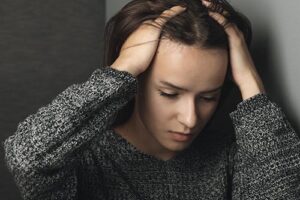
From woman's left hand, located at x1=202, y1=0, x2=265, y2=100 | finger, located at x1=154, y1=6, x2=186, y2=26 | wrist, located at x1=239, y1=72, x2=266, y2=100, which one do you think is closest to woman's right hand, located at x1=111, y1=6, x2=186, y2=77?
finger, located at x1=154, y1=6, x2=186, y2=26

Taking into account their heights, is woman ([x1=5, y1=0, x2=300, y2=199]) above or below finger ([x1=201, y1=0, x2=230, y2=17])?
below

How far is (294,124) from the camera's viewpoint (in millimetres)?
1075

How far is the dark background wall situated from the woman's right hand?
604mm

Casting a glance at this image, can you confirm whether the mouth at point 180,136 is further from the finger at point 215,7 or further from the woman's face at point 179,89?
the finger at point 215,7

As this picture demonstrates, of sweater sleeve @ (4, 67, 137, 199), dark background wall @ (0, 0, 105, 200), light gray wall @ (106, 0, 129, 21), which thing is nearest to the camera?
sweater sleeve @ (4, 67, 137, 199)

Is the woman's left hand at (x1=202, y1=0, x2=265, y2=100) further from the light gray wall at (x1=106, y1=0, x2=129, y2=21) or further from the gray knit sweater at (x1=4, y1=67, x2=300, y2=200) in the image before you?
the light gray wall at (x1=106, y1=0, x2=129, y2=21)

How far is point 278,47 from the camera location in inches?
42.9

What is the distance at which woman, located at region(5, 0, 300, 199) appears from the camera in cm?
94

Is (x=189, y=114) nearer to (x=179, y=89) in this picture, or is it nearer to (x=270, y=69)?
(x=179, y=89)

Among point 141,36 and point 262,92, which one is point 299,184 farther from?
point 141,36

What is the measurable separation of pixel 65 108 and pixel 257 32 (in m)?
0.52

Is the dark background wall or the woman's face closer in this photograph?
the woman's face

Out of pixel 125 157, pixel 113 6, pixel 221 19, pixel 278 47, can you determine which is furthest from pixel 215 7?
pixel 113 6

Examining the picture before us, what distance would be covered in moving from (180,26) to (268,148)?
297 mm
